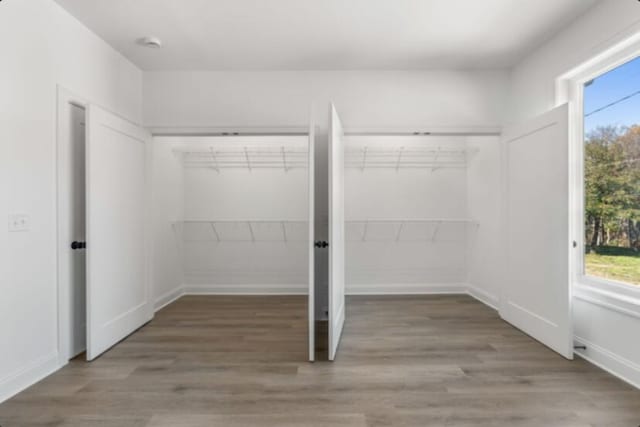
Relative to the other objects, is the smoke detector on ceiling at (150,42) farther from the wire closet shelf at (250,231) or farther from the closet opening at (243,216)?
the wire closet shelf at (250,231)

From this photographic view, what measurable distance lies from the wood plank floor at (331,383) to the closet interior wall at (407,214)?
1.36m

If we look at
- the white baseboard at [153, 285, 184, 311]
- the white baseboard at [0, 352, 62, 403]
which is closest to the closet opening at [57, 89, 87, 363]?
the white baseboard at [0, 352, 62, 403]

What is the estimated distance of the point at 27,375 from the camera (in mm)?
2252

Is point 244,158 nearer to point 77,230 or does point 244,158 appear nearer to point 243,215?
point 243,215

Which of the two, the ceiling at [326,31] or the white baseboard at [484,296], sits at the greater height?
the ceiling at [326,31]

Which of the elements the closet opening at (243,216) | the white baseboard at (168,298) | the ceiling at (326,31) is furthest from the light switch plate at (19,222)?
the closet opening at (243,216)

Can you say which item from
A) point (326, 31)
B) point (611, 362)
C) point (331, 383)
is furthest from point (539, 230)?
point (326, 31)

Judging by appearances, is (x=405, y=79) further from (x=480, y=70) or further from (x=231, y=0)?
(x=231, y=0)

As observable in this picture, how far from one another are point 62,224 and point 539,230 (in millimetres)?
3622

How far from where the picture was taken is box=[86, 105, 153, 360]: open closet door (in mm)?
2709

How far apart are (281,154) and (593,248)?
3459 mm

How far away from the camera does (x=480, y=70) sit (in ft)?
12.0

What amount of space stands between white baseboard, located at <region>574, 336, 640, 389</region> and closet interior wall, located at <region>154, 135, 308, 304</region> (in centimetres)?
303

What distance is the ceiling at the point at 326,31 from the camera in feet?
8.29
